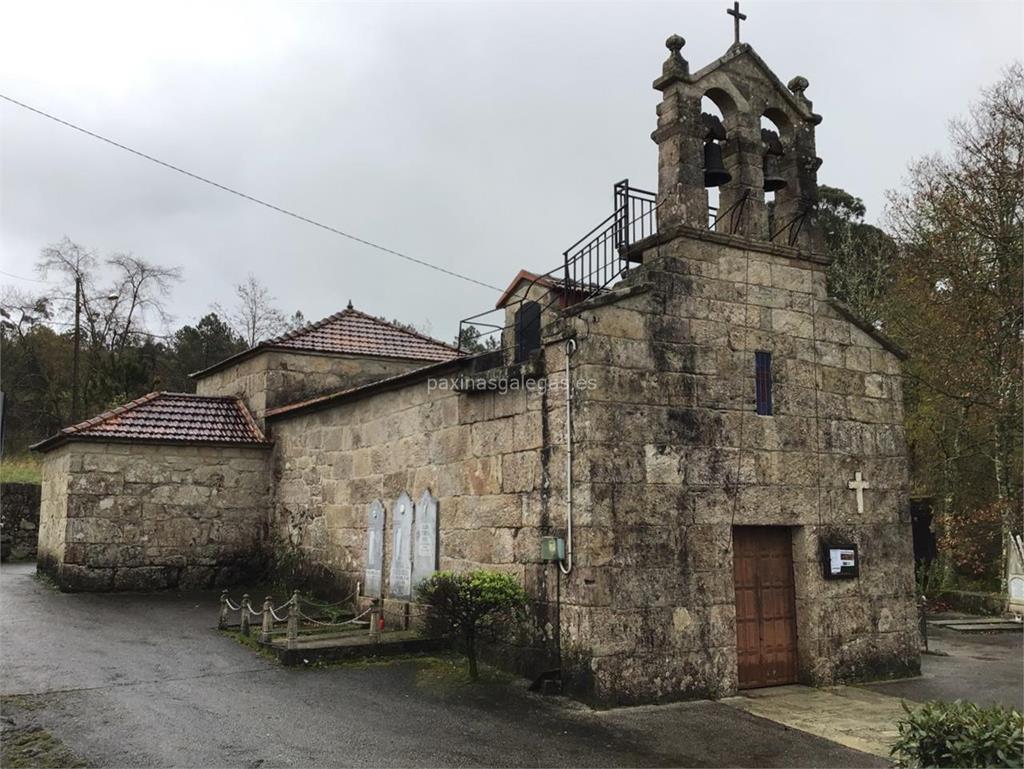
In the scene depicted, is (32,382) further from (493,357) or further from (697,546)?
(697,546)

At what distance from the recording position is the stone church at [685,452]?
Answer: 27.9ft

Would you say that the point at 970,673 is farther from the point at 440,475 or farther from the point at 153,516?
the point at 153,516

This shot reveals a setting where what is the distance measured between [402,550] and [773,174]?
22.7 feet

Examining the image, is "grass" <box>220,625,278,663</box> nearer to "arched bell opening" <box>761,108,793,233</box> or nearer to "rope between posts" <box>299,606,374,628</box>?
"rope between posts" <box>299,606,374,628</box>

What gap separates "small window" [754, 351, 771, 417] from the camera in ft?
31.7

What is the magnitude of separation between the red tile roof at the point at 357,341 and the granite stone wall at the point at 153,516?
2.66m

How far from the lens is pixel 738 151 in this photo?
9930 millimetres

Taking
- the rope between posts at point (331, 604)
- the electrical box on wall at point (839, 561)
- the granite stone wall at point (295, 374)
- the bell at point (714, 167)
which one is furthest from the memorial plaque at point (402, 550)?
the granite stone wall at point (295, 374)

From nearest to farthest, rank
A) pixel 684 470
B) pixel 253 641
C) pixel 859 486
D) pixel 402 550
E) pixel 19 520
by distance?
pixel 684 470
pixel 859 486
pixel 253 641
pixel 402 550
pixel 19 520

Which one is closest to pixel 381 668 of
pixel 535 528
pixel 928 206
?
pixel 535 528

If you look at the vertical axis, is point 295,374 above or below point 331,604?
above

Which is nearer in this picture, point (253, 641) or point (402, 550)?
point (253, 641)

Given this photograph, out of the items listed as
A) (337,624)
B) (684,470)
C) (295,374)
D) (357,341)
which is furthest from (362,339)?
(684,470)

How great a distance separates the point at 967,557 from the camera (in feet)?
58.8
